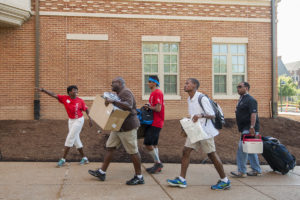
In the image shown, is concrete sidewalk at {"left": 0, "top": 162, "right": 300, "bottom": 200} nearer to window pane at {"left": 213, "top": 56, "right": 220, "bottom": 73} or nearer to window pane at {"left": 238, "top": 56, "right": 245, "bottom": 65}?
window pane at {"left": 213, "top": 56, "right": 220, "bottom": 73}

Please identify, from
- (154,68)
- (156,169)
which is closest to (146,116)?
(156,169)

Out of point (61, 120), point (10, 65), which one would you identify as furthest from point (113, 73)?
point (10, 65)

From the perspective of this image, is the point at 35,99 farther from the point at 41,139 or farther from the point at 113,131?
the point at 113,131

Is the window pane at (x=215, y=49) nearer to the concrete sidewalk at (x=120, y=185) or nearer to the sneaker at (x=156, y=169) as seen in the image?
the concrete sidewalk at (x=120, y=185)

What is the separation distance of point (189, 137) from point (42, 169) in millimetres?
3113

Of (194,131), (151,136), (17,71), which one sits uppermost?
(17,71)

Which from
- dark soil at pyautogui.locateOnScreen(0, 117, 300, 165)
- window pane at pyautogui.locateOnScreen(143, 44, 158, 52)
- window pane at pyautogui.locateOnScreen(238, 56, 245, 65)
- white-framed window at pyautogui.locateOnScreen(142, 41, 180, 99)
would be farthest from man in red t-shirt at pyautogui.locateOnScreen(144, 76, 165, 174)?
window pane at pyautogui.locateOnScreen(238, 56, 245, 65)

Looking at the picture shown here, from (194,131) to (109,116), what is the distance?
1352 millimetres

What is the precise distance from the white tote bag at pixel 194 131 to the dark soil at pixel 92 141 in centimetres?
252

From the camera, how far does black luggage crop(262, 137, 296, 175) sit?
→ 641 centimetres

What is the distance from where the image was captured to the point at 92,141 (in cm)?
881

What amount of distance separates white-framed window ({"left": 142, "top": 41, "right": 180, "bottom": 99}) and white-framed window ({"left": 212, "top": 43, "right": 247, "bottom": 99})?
4.97 feet

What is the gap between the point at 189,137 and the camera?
5102 mm

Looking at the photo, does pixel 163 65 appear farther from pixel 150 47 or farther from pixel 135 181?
pixel 135 181
